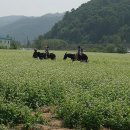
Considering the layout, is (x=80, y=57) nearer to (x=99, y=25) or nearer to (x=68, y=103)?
(x=68, y=103)

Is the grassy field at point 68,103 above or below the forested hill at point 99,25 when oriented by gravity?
below

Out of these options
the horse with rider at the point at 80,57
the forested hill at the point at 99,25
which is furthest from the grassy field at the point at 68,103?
the forested hill at the point at 99,25

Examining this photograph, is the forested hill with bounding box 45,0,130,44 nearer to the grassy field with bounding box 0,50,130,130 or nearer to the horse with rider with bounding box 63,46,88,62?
the horse with rider with bounding box 63,46,88,62

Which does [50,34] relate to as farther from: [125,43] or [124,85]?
[124,85]

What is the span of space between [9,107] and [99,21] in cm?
13195

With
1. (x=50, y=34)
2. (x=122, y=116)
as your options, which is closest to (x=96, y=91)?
(x=122, y=116)

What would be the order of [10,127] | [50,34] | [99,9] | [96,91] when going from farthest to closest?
1. [50,34]
2. [99,9]
3. [96,91]
4. [10,127]

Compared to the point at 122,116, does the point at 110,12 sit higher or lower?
higher

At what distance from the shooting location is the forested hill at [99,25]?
141500 mm

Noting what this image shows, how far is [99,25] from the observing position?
467 feet

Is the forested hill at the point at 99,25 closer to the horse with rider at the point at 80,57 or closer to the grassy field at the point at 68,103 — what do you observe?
the horse with rider at the point at 80,57

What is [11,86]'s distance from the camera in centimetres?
1479

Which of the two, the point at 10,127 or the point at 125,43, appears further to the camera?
the point at 125,43

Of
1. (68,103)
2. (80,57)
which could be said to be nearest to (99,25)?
(80,57)
